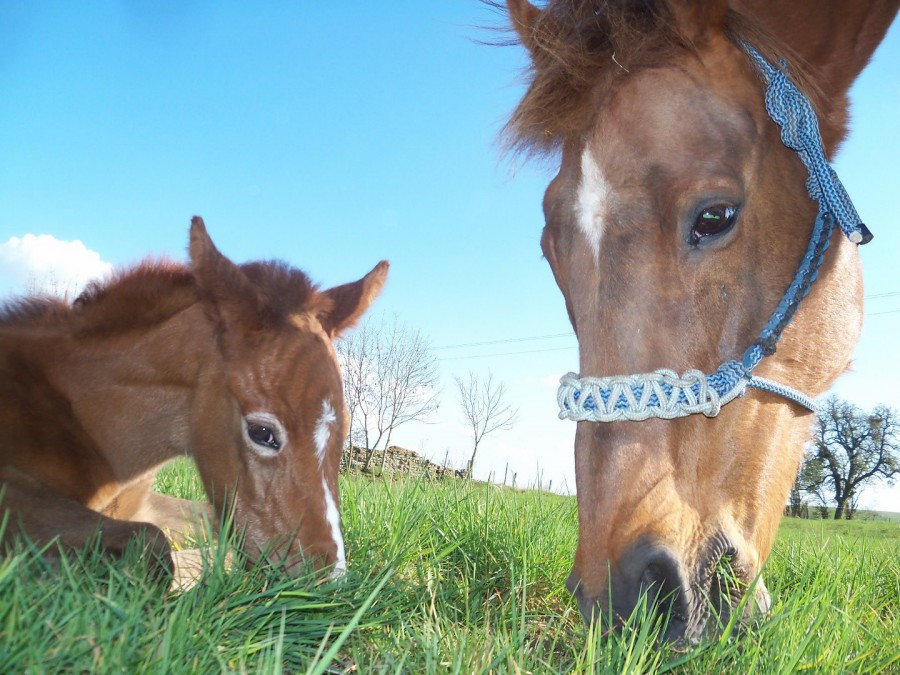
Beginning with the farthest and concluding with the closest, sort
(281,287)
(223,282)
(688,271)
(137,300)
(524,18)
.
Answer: (137,300), (281,287), (223,282), (524,18), (688,271)

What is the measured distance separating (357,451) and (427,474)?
454 inches

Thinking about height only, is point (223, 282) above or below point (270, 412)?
above

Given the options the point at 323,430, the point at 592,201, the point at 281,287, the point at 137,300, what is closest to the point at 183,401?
the point at 137,300

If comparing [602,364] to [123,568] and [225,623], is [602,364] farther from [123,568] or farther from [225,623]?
[123,568]

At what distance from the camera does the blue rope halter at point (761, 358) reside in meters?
1.80

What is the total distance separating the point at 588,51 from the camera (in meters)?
2.28

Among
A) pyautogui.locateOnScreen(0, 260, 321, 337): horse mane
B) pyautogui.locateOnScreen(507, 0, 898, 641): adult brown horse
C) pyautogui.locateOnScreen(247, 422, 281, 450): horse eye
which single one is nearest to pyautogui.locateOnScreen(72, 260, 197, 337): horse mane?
pyautogui.locateOnScreen(0, 260, 321, 337): horse mane

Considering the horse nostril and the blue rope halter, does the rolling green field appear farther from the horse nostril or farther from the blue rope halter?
the blue rope halter

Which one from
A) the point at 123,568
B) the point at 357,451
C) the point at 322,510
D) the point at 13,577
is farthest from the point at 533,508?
the point at 357,451

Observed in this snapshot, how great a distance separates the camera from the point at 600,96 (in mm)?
2201

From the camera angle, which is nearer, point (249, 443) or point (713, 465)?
point (713, 465)

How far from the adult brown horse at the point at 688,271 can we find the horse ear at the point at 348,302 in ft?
5.31

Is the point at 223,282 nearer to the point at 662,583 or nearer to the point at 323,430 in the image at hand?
the point at 323,430

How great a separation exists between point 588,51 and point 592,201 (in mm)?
658
